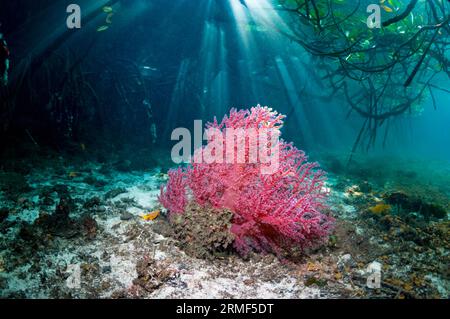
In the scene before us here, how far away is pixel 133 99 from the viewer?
8945 millimetres

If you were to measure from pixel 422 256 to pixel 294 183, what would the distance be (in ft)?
5.65

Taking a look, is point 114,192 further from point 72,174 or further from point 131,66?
point 131,66

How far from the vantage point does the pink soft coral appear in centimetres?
321

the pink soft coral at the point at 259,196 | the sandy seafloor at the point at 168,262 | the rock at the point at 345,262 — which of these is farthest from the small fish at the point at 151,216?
the rock at the point at 345,262

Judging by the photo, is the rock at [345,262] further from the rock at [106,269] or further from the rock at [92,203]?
the rock at [92,203]

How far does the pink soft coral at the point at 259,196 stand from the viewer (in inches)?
126

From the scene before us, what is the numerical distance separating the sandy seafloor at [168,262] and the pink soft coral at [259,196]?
0.82 ft

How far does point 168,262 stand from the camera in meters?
2.95

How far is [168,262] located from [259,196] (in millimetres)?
1302

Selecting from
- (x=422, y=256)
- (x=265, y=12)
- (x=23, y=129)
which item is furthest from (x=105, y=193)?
(x=265, y=12)

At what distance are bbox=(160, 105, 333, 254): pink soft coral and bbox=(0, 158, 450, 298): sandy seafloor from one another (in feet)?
0.82

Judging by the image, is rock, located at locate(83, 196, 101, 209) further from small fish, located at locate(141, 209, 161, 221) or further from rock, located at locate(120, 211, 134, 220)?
small fish, located at locate(141, 209, 161, 221)

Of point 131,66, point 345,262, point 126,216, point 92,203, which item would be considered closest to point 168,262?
point 126,216
